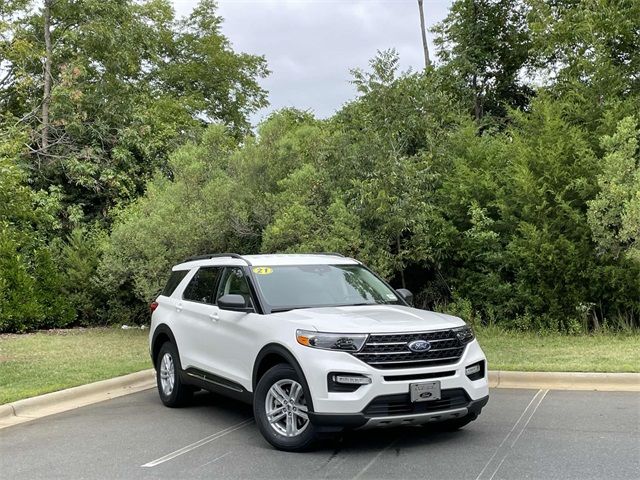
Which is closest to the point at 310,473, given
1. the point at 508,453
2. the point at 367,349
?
the point at 367,349

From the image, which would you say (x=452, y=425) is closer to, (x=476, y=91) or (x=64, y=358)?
(x=64, y=358)

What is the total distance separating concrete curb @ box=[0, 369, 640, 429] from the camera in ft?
26.2

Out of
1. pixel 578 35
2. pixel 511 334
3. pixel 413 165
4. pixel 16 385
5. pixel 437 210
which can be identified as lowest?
pixel 511 334

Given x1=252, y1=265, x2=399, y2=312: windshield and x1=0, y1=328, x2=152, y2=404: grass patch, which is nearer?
x1=252, y1=265, x2=399, y2=312: windshield

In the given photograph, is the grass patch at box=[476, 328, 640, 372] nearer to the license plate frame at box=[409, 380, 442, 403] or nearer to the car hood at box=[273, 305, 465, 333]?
the car hood at box=[273, 305, 465, 333]

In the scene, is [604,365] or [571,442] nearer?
[571,442]

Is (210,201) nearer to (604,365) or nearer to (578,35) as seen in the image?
(604,365)

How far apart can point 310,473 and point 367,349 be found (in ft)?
3.61

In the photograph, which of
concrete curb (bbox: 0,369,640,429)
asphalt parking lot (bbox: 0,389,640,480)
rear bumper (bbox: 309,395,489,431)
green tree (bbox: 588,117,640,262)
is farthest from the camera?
green tree (bbox: 588,117,640,262)

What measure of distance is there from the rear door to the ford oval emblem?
2.43m

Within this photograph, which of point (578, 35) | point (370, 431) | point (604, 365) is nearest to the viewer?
point (370, 431)

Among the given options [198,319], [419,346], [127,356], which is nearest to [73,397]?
[198,319]

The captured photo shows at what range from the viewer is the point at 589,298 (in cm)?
1339

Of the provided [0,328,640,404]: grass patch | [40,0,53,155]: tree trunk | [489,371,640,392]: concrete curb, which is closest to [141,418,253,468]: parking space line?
[0,328,640,404]: grass patch
